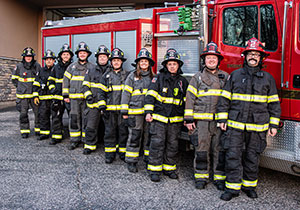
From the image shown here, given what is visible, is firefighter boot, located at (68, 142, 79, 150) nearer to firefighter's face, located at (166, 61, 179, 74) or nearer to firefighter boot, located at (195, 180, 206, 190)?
firefighter's face, located at (166, 61, 179, 74)

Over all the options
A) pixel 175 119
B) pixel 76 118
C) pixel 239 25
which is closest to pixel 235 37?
pixel 239 25

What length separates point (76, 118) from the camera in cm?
556

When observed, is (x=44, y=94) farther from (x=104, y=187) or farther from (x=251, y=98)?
(x=251, y=98)

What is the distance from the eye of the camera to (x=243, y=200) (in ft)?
11.5

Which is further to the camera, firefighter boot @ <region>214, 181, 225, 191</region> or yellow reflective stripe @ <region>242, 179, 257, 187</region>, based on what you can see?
firefighter boot @ <region>214, 181, 225, 191</region>

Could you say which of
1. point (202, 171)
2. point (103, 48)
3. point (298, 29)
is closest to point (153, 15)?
point (103, 48)

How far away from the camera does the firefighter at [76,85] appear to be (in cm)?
551

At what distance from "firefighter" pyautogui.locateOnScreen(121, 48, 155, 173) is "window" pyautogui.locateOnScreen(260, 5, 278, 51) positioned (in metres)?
1.63

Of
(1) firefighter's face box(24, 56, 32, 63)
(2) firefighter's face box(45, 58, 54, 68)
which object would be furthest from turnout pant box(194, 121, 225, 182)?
(1) firefighter's face box(24, 56, 32, 63)

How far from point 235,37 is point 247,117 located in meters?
1.18

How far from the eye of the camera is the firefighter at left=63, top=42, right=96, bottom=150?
5.51m

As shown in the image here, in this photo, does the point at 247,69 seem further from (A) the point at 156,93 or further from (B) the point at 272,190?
(B) the point at 272,190

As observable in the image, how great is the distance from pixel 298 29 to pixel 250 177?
1.79 meters

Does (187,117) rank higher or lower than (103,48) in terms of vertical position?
lower
